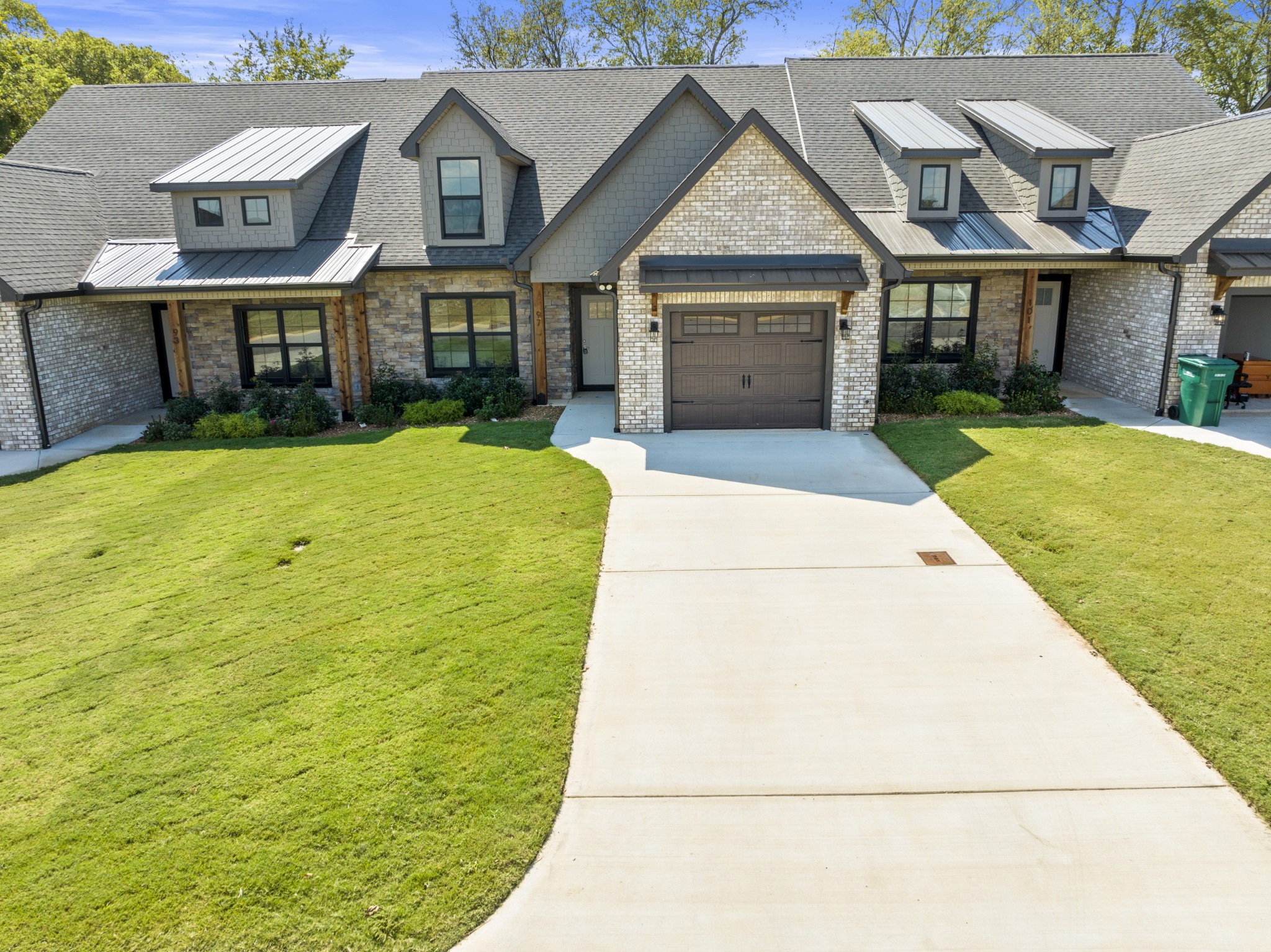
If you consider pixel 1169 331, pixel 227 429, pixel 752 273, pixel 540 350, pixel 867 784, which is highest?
pixel 752 273

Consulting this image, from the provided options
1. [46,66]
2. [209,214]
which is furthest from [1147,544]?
[46,66]

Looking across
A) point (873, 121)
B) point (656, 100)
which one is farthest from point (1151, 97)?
point (656, 100)

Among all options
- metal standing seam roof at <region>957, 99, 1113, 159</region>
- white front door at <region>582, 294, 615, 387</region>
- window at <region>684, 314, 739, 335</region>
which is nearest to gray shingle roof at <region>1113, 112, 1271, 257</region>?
metal standing seam roof at <region>957, 99, 1113, 159</region>

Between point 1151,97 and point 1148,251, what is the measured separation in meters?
7.51

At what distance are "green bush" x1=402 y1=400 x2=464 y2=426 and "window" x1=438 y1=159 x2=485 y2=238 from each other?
12.0ft

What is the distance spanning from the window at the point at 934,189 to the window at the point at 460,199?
908 cm

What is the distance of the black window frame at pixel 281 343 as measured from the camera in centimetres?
1833

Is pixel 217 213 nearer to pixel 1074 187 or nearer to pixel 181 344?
pixel 181 344

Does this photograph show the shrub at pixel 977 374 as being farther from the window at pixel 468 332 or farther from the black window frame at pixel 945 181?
the window at pixel 468 332

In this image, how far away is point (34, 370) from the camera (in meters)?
15.6

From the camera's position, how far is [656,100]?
21.4 metres

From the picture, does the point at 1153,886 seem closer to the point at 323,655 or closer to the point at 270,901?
the point at 270,901

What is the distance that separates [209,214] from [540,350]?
7307mm

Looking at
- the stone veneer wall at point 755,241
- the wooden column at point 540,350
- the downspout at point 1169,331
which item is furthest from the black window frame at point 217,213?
the downspout at point 1169,331
